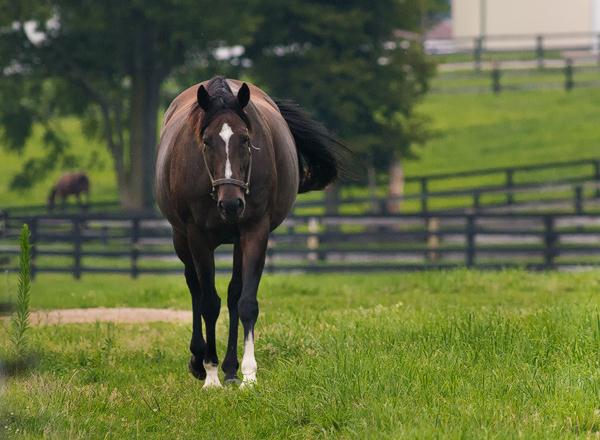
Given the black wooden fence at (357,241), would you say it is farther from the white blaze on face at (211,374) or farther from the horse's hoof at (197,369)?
the white blaze on face at (211,374)

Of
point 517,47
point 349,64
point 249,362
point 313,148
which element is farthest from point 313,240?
point 517,47

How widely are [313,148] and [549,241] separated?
47.9ft

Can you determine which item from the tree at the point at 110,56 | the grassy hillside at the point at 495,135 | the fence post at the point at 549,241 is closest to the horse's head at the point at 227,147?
the fence post at the point at 549,241

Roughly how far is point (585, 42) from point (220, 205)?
59.9 metres

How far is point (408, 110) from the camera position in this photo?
3647 centimetres

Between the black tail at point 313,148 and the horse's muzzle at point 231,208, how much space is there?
2.32 m

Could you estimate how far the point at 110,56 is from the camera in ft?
112

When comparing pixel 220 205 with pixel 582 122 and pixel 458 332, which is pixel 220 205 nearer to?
pixel 458 332

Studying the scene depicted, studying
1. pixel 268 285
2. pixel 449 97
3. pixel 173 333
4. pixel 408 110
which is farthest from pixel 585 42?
pixel 173 333

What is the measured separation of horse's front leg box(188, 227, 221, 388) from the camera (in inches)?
402

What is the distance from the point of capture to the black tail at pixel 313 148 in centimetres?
1168

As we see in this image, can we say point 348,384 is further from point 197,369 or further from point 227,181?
point 197,369

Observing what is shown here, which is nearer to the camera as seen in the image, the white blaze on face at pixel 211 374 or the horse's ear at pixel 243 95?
the horse's ear at pixel 243 95

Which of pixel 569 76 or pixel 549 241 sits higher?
pixel 569 76
